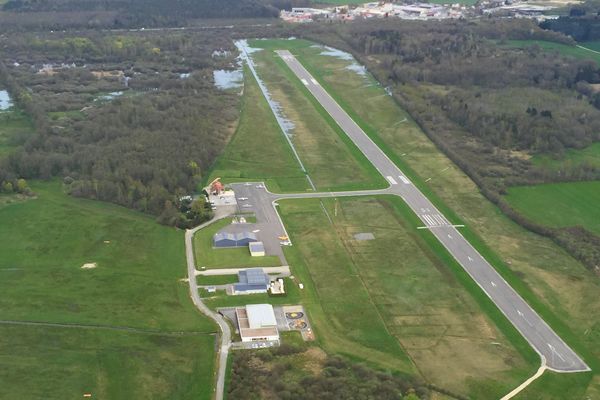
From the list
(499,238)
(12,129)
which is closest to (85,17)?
(12,129)

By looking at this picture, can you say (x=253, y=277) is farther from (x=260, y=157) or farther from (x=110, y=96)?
(x=110, y=96)

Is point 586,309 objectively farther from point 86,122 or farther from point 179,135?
point 86,122

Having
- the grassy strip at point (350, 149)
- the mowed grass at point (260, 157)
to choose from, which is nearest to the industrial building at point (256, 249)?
the mowed grass at point (260, 157)

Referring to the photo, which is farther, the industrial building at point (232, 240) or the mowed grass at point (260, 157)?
the mowed grass at point (260, 157)

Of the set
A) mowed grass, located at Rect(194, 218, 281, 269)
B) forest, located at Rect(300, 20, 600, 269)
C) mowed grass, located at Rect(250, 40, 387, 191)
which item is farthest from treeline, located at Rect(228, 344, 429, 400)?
mowed grass, located at Rect(250, 40, 387, 191)

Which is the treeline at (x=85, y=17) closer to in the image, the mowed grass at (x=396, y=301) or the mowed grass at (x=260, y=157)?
the mowed grass at (x=260, y=157)

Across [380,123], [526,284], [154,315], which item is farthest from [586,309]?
→ [380,123]
